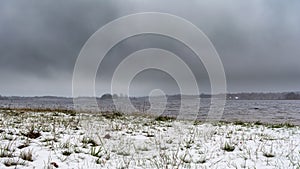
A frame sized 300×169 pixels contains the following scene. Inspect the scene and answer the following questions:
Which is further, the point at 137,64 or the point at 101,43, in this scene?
the point at 137,64

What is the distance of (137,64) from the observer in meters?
14.3

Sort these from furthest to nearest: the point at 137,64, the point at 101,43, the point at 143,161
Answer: the point at 137,64 → the point at 101,43 → the point at 143,161

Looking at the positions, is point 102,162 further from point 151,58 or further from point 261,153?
point 151,58

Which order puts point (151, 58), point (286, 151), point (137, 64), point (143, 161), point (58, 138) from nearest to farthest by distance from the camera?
point (143, 161)
point (286, 151)
point (58, 138)
point (137, 64)
point (151, 58)

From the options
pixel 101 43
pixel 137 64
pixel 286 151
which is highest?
pixel 101 43

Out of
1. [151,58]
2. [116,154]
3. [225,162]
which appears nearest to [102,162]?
[116,154]

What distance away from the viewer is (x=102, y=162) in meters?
4.12

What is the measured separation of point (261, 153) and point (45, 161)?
450 cm

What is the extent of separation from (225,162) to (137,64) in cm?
1059

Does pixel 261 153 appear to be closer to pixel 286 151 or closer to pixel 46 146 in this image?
pixel 286 151

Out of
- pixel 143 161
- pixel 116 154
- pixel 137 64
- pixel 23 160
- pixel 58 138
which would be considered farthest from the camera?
pixel 137 64

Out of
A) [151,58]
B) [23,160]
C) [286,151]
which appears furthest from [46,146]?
[151,58]

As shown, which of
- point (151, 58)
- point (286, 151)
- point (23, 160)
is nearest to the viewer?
point (23, 160)

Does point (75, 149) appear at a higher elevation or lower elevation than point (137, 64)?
lower
